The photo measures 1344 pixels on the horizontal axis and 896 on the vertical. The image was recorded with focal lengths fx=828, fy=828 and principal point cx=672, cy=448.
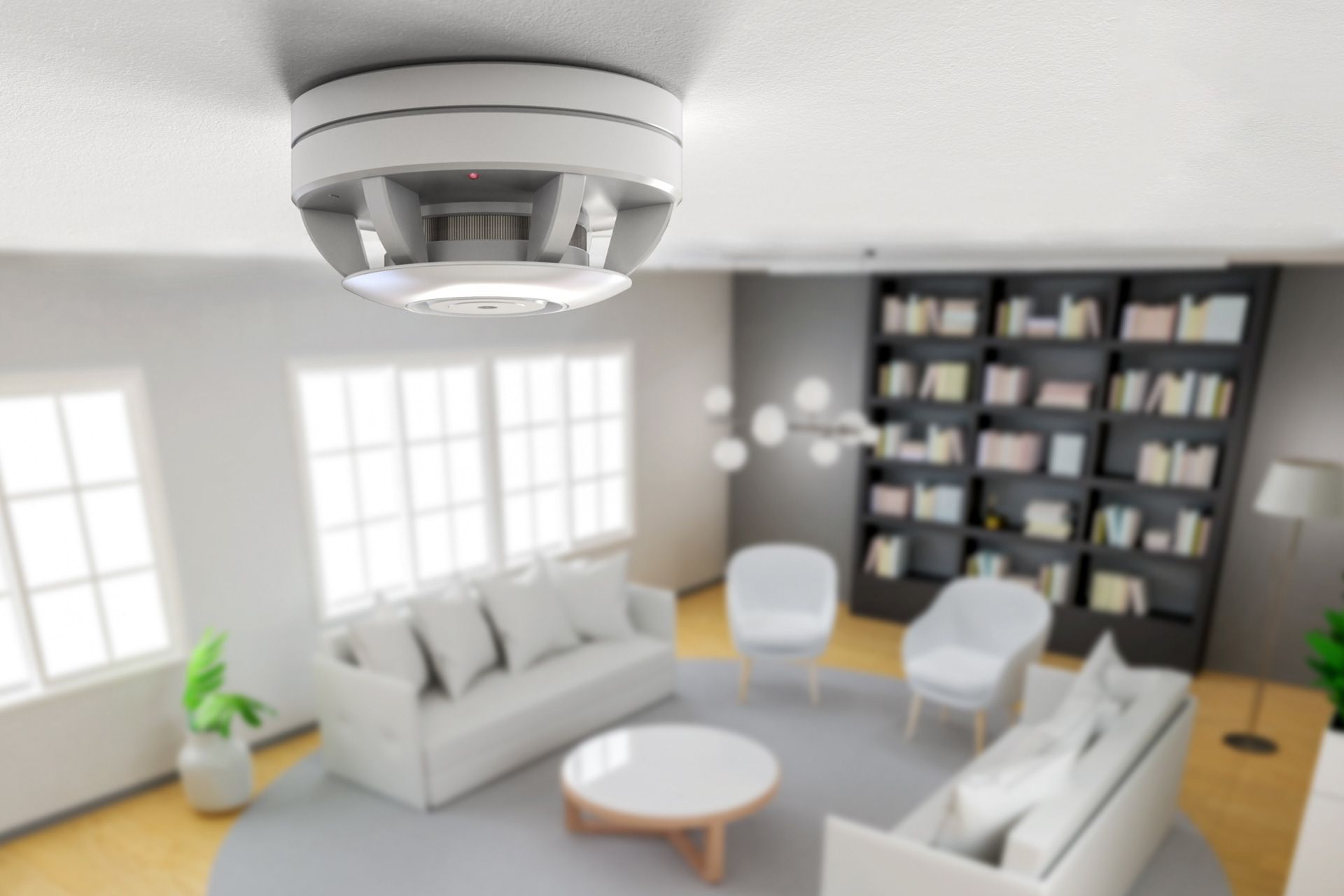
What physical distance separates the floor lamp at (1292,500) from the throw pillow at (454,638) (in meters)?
3.89

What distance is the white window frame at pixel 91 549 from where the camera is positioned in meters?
3.41

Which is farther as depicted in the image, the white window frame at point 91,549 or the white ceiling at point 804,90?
the white window frame at point 91,549

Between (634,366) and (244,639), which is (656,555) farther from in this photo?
(244,639)

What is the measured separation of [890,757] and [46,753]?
3.82m

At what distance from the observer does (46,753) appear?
3555 millimetres

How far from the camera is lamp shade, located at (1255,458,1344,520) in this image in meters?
4.02

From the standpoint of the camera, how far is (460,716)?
12.4ft

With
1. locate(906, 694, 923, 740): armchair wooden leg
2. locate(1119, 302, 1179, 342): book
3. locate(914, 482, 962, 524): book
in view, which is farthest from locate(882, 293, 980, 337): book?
locate(906, 694, 923, 740): armchair wooden leg

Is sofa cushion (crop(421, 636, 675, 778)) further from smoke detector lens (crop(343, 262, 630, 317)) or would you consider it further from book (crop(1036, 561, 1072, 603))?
smoke detector lens (crop(343, 262, 630, 317))

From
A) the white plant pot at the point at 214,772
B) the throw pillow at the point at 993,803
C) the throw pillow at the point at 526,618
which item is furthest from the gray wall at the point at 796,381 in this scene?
the white plant pot at the point at 214,772

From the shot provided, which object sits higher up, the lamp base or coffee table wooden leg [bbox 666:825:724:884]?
coffee table wooden leg [bbox 666:825:724:884]

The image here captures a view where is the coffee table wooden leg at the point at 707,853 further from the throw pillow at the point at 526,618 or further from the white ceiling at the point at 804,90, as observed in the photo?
the white ceiling at the point at 804,90

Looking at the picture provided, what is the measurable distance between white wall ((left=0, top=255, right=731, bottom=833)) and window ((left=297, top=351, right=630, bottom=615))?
182mm

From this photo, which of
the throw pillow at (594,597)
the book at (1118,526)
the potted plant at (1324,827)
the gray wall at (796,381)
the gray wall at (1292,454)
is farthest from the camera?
the gray wall at (796,381)
